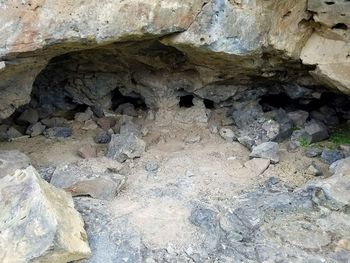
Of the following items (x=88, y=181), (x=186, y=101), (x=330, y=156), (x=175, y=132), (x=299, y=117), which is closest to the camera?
(x=88, y=181)

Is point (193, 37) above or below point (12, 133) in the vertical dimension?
above

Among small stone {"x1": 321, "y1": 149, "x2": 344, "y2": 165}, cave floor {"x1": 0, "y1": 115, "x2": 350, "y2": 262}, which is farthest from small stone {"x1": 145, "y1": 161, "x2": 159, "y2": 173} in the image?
small stone {"x1": 321, "y1": 149, "x2": 344, "y2": 165}

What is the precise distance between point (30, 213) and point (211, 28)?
2.01 meters

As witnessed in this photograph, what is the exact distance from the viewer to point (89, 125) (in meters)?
5.11

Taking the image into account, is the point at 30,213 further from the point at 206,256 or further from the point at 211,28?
the point at 211,28

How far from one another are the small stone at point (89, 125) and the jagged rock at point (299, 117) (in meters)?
2.09

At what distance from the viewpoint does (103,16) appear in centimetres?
353

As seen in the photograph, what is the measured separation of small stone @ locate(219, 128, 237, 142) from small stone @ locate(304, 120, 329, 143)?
73 cm

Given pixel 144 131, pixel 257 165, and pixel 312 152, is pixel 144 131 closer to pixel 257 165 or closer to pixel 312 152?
pixel 257 165

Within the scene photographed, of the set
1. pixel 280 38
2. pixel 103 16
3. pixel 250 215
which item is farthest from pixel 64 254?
pixel 280 38

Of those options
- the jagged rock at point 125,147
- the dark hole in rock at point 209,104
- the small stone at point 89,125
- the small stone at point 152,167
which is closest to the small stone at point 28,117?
the small stone at point 89,125

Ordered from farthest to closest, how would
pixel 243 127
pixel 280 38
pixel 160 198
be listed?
pixel 243 127 → pixel 280 38 → pixel 160 198

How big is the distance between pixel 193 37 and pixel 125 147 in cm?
121

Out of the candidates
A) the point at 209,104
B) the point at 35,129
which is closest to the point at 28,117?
the point at 35,129
